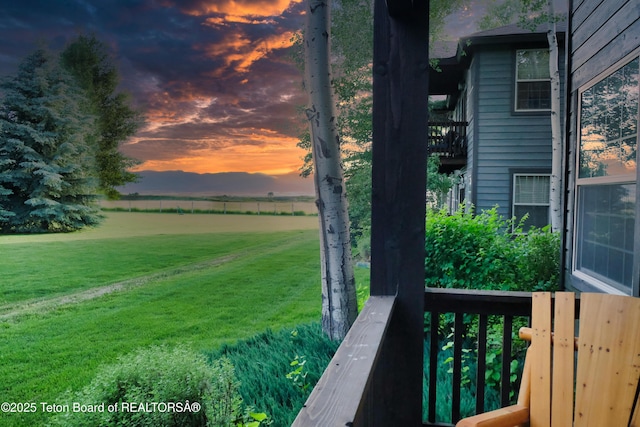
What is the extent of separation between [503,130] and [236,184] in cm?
576

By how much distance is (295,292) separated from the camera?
7.92m

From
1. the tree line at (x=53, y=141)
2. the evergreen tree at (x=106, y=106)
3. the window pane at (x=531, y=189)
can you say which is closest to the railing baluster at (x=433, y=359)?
the window pane at (x=531, y=189)

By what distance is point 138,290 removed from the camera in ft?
24.5

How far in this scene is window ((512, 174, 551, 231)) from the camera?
6449 millimetres

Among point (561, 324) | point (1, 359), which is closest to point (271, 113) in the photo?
point (1, 359)

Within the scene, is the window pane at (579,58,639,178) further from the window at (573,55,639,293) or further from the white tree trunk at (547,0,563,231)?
the white tree trunk at (547,0,563,231)

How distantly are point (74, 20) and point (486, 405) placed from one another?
887cm

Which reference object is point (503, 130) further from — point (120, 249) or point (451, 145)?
point (120, 249)

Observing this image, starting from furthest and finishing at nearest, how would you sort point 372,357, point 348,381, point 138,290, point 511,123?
point 138,290, point 511,123, point 372,357, point 348,381

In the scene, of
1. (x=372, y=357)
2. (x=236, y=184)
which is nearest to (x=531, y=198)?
(x=236, y=184)

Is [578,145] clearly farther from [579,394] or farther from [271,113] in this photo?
[271,113]

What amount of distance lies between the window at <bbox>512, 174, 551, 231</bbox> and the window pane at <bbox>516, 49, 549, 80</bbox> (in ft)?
5.02

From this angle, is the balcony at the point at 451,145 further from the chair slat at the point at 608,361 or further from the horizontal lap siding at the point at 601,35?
the chair slat at the point at 608,361

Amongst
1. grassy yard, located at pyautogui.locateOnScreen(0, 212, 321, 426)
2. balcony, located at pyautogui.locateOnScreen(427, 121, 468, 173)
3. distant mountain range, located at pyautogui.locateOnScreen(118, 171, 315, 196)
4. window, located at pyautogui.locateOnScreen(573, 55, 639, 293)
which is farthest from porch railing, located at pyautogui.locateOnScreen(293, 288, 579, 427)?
distant mountain range, located at pyautogui.locateOnScreen(118, 171, 315, 196)
